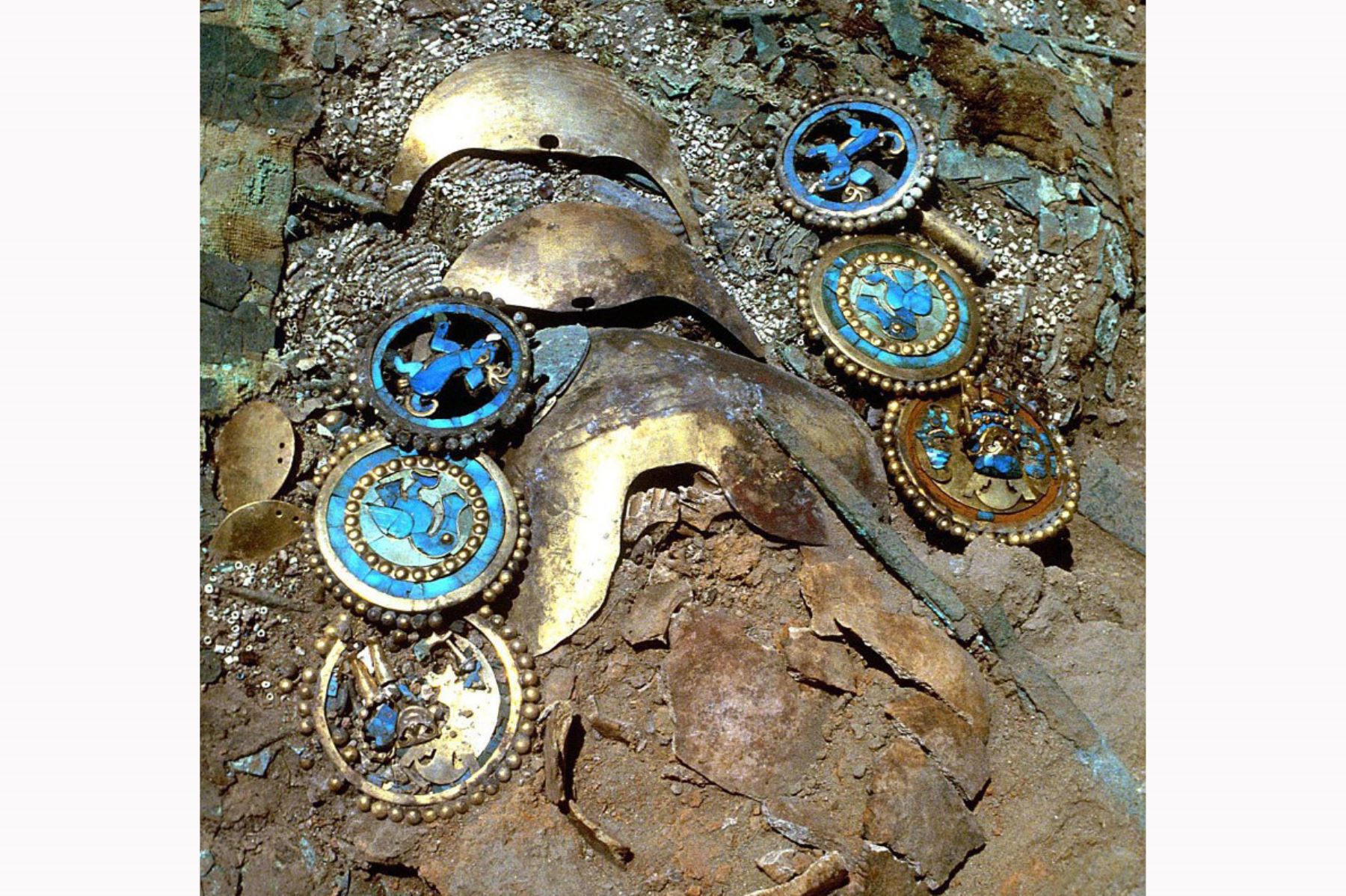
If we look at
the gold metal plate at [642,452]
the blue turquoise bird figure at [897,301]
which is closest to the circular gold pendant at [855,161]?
the blue turquoise bird figure at [897,301]

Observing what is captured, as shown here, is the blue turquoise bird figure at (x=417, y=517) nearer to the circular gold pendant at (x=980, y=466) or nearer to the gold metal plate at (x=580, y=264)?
the gold metal plate at (x=580, y=264)

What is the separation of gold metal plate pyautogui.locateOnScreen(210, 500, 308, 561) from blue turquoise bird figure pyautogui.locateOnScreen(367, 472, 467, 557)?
0.63 ft

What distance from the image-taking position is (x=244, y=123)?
13.3 ft

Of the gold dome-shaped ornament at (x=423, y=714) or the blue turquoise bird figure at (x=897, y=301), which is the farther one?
the blue turquoise bird figure at (x=897, y=301)

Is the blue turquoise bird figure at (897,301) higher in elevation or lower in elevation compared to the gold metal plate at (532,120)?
lower

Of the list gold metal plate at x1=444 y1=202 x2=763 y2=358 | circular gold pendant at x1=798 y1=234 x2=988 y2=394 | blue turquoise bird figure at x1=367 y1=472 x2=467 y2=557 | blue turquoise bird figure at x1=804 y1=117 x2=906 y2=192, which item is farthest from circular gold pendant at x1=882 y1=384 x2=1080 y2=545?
blue turquoise bird figure at x1=367 y1=472 x2=467 y2=557

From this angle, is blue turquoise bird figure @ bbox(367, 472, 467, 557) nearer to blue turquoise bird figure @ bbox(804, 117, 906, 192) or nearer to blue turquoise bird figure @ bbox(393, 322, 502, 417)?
blue turquoise bird figure @ bbox(393, 322, 502, 417)

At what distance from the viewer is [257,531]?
3787 millimetres

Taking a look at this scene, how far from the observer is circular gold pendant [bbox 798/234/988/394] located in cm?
411

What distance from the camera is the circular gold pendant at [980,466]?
400 cm

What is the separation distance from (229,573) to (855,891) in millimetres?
1569


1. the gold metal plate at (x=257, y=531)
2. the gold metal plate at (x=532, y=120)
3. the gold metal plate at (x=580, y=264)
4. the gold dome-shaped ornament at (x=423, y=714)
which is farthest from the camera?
the gold metal plate at (x=532, y=120)

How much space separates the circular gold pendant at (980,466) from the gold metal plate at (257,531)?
1.42 m

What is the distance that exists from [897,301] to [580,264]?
0.80 m
